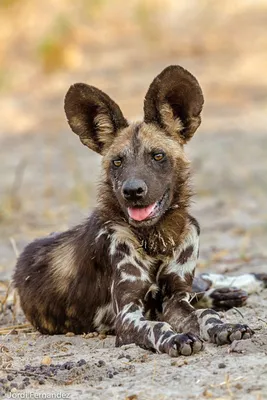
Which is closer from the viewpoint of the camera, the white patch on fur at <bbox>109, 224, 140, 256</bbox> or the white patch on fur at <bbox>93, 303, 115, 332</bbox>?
the white patch on fur at <bbox>109, 224, 140, 256</bbox>

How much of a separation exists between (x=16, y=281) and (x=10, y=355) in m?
0.99

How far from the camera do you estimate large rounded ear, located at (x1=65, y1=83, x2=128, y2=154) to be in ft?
16.6

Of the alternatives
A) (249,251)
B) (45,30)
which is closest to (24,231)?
(249,251)

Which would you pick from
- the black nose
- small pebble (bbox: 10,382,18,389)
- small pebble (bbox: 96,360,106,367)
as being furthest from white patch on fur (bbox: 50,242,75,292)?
small pebble (bbox: 10,382,18,389)

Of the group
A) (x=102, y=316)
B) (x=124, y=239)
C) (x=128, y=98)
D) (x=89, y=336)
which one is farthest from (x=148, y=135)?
(x=128, y=98)

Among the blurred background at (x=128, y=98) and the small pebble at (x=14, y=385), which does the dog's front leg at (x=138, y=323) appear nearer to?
the small pebble at (x=14, y=385)

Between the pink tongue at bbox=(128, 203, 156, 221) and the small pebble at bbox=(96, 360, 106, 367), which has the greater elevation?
the pink tongue at bbox=(128, 203, 156, 221)

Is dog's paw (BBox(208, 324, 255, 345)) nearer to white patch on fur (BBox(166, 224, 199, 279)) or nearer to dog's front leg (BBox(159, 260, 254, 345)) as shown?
dog's front leg (BBox(159, 260, 254, 345))

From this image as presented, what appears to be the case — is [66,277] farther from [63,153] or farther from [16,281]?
[63,153]

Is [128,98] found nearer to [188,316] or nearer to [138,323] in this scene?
[188,316]

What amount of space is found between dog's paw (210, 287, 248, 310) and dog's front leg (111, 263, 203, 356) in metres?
0.74

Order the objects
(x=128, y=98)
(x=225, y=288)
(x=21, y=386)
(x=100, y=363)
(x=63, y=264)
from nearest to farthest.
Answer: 1. (x=21, y=386)
2. (x=100, y=363)
3. (x=63, y=264)
4. (x=225, y=288)
5. (x=128, y=98)

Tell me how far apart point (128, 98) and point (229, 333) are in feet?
34.7

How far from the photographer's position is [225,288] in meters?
5.55
